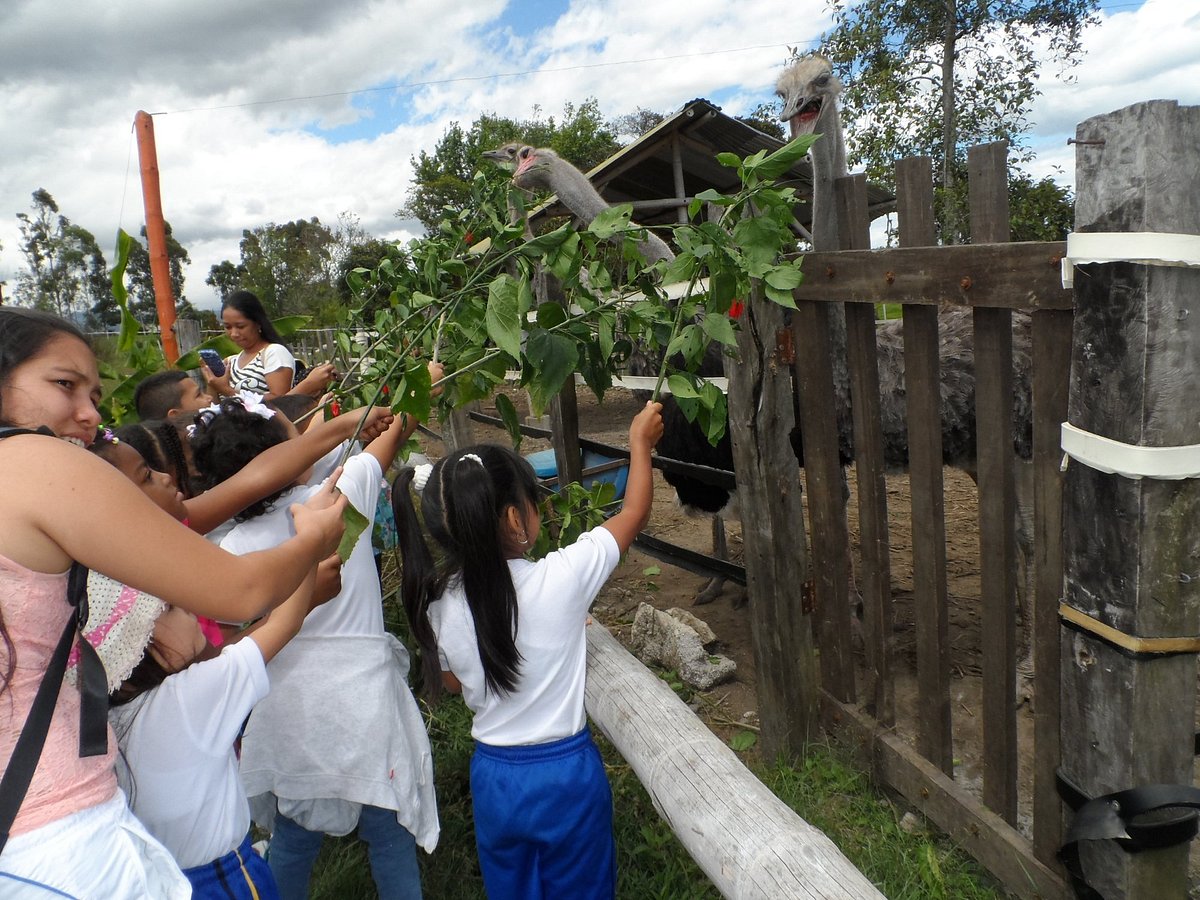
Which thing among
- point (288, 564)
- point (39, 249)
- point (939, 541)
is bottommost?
point (939, 541)

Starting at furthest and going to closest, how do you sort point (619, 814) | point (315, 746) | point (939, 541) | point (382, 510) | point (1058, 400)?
point (382, 510), point (619, 814), point (939, 541), point (315, 746), point (1058, 400)

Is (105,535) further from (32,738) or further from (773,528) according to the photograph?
(773,528)

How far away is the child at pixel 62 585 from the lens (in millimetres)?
1119

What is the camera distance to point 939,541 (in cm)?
223

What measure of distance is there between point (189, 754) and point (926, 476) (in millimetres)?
1745

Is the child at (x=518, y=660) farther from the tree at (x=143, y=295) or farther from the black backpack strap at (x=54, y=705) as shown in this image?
the tree at (x=143, y=295)

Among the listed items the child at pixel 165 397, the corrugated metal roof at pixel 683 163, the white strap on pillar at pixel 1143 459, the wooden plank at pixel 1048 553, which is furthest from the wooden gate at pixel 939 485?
the corrugated metal roof at pixel 683 163

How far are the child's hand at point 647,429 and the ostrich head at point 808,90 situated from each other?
3346 mm

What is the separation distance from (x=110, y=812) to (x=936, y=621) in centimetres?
189

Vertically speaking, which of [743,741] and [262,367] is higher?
[262,367]

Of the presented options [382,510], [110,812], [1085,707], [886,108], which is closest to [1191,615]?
[1085,707]

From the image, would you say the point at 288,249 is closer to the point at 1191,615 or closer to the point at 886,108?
the point at 886,108

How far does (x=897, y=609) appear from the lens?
4.20m

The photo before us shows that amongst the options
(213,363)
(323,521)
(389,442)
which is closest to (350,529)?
(323,521)
